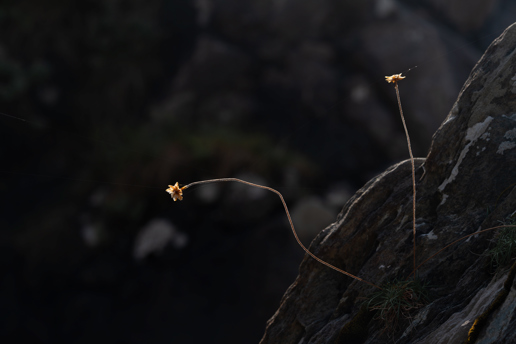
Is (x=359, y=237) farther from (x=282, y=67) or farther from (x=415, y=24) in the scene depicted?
(x=415, y=24)

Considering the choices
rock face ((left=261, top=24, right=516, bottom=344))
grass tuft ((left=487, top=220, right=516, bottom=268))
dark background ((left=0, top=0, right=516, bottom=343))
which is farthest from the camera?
dark background ((left=0, top=0, right=516, bottom=343))

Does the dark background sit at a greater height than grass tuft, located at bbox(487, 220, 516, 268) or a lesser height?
greater

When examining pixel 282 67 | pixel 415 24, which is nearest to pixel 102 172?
pixel 282 67

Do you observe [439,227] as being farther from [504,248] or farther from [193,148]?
[193,148]

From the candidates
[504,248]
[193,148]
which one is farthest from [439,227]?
[193,148]

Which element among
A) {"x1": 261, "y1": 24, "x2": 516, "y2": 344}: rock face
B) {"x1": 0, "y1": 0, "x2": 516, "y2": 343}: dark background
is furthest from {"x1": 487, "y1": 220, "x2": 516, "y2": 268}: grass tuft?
{"x1": 0, "y1": 0, "x2": 516, "y2": 343}: dark background

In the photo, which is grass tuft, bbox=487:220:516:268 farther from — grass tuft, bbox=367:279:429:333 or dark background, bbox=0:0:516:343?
dark background, bbox=0:0:516:343
